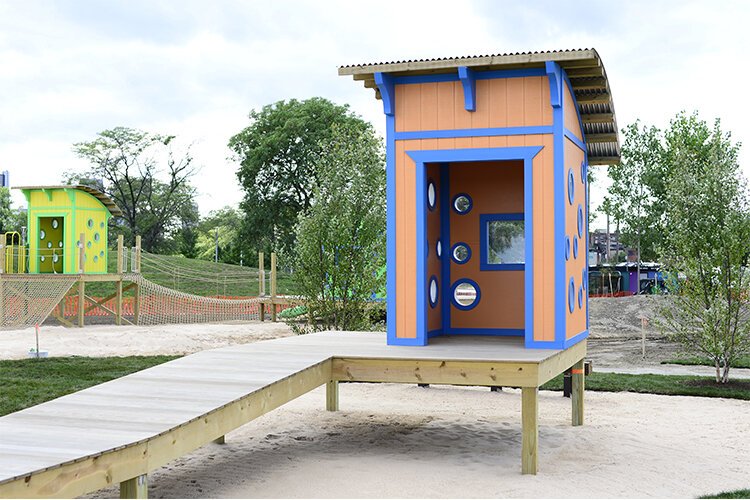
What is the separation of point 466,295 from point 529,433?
3.47 metres

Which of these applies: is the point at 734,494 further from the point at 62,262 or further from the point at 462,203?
the point at 62,262

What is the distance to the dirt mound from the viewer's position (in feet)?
82.2

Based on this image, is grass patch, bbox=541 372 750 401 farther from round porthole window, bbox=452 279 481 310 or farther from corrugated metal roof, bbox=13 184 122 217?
corrugated metal roof, bbox=13 184 122 217

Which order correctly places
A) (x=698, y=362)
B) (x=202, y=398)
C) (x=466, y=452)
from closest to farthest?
(x=202, y=398)
(x=466, y=452)
(x=698, y=362)

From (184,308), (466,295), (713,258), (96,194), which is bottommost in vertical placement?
(184,308)

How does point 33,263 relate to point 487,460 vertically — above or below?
above

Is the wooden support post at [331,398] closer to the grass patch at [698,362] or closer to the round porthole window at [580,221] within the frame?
the round porthole window at [580,221]

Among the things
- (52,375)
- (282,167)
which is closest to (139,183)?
(282,167)

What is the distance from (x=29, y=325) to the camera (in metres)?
21.9

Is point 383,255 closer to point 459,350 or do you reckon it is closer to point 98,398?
point 459,350

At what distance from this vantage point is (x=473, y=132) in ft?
29.5

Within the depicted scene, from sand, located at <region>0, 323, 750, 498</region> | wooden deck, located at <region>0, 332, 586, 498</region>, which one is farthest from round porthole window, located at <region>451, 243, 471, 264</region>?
sand, located at <region>0, 323, 750, 498</region>

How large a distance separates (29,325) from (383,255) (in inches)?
451

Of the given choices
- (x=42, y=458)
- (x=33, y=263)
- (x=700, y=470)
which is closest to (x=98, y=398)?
(x=42, y=458)
